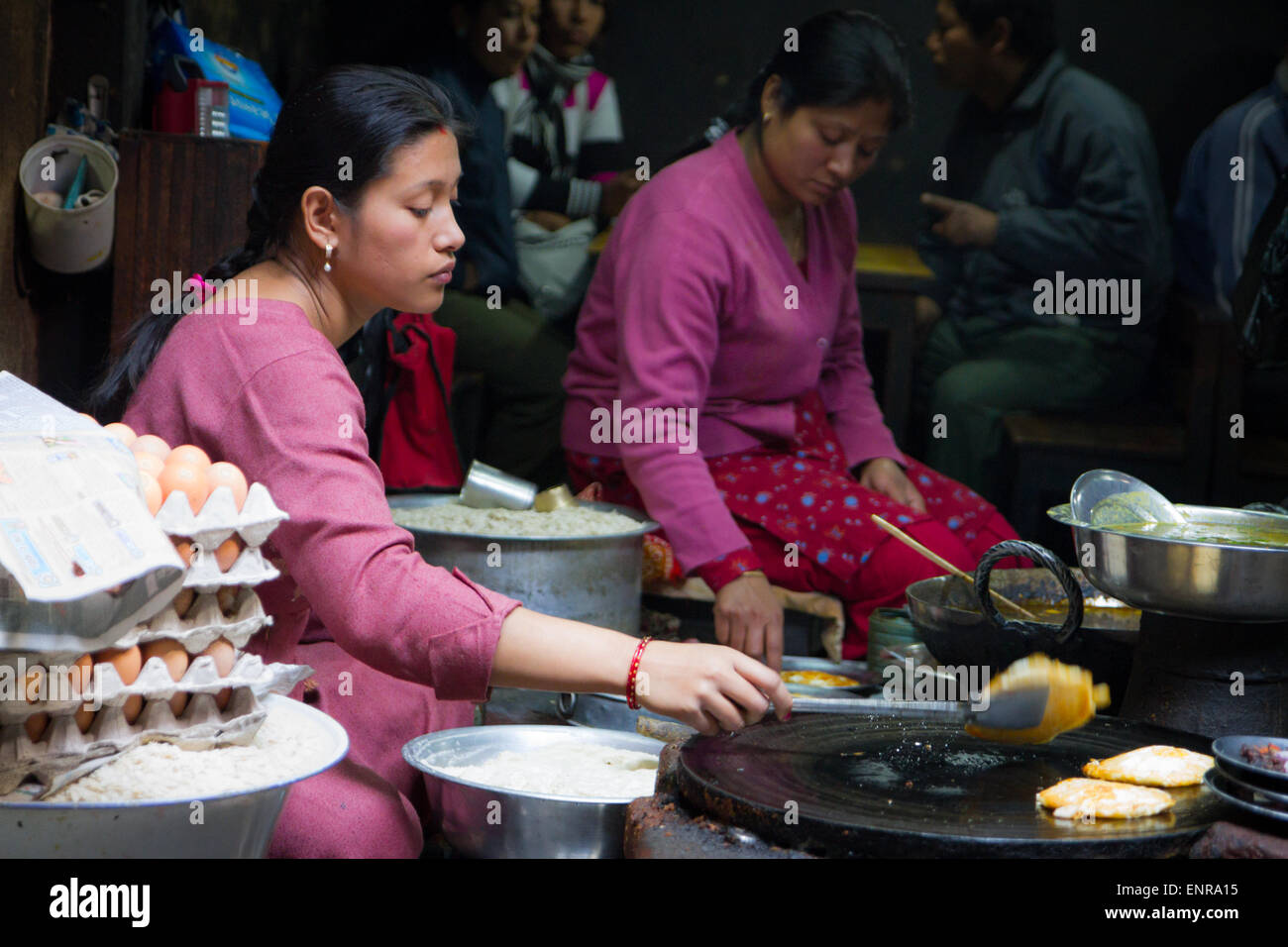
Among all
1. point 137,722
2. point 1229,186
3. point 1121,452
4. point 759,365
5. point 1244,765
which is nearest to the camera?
point 137,722

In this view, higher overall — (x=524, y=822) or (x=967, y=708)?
(x=967, y=708)

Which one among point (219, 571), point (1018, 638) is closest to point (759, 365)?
point (1018, 638)

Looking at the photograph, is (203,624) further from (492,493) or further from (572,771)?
(492,493)

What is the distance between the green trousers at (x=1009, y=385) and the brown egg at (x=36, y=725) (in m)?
3.69

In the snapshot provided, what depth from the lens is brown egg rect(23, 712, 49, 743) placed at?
50.8 inches

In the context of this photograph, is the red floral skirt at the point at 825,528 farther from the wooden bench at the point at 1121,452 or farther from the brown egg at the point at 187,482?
the brown egg at the point at 187,482

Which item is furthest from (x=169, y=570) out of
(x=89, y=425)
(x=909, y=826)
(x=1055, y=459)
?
(x=1055, y=459)

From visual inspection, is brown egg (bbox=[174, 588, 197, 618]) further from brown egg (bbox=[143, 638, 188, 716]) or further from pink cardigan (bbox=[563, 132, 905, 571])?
pink cardigan (bbox=[563, 132, 905, 571])

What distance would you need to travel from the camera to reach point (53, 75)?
9.41ft

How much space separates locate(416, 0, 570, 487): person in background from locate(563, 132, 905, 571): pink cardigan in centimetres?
118

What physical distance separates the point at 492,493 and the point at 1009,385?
227cm

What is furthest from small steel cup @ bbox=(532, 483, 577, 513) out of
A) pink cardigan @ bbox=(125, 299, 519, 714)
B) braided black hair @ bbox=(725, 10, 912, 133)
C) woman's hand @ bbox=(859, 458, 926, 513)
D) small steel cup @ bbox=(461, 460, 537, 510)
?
pink cardigan @ bbox=(125, 299, 519, 714)

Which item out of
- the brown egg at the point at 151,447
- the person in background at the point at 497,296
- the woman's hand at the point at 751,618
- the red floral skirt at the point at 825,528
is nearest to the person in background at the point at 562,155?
the person in background at the point at 497,296

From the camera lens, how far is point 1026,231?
469 centimetres
